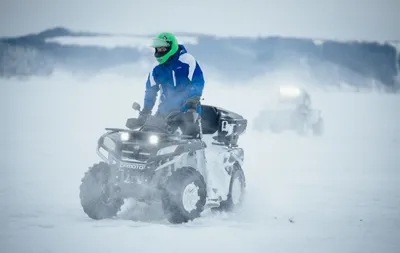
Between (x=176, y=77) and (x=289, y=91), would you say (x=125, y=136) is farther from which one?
(x=289, y=91)

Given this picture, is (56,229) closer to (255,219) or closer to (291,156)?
(255,219)

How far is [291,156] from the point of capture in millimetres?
16469

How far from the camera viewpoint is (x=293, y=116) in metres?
23.3

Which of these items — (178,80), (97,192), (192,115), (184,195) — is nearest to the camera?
(184,195)


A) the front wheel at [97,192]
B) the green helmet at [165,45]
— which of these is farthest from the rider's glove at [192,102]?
the front wheel at [97,192]

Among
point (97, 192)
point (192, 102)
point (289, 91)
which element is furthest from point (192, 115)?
point (289, 91)

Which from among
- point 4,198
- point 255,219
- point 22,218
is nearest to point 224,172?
point 255,219

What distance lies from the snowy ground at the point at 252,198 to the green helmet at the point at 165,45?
2.14 metres

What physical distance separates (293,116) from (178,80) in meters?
15.3

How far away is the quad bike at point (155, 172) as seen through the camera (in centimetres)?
758

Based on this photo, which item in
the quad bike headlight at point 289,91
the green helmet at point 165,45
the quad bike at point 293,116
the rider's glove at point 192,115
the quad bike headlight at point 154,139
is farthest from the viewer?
the quad bike headlight at point 289,91

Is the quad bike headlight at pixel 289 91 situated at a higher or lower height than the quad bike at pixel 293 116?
higher

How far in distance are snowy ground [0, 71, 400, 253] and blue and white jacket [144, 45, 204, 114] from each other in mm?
1548

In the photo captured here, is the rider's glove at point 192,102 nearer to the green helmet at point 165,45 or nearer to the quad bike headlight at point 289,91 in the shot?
the green helmet at point 165,45
